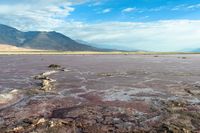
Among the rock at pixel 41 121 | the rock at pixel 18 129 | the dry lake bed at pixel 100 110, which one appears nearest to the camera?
the rock at pixel 18 129

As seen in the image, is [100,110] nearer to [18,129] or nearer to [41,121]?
[41,121]

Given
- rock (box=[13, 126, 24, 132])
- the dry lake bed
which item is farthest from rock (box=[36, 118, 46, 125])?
rock (box=[13, 126, 24, 132])

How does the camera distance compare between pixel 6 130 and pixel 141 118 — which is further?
pixel 141 118

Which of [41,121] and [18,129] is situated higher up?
[41,121]

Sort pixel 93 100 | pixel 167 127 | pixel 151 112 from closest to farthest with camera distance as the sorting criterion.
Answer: pixel 167 127
pixel 151 112
pixel 93 100

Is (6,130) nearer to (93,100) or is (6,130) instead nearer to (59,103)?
(59,103)

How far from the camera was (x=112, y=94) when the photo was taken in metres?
30.3

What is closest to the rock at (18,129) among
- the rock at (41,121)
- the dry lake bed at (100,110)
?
the dry lake bed at (100,110)

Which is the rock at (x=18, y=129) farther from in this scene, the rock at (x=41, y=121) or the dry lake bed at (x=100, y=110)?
the rock at (x=41, y=121)

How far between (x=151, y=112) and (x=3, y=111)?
1223 cm

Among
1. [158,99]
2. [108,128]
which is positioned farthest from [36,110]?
[158,99]

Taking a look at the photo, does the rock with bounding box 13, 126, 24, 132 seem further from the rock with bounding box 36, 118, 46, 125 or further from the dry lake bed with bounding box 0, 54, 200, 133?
the rock with bounding box 36, 118, 46, 125

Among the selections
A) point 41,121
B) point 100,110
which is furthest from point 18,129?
point 100,110

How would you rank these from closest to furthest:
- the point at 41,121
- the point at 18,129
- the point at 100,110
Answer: the point at 18,129, the point at 41,121, the point at 100,110
